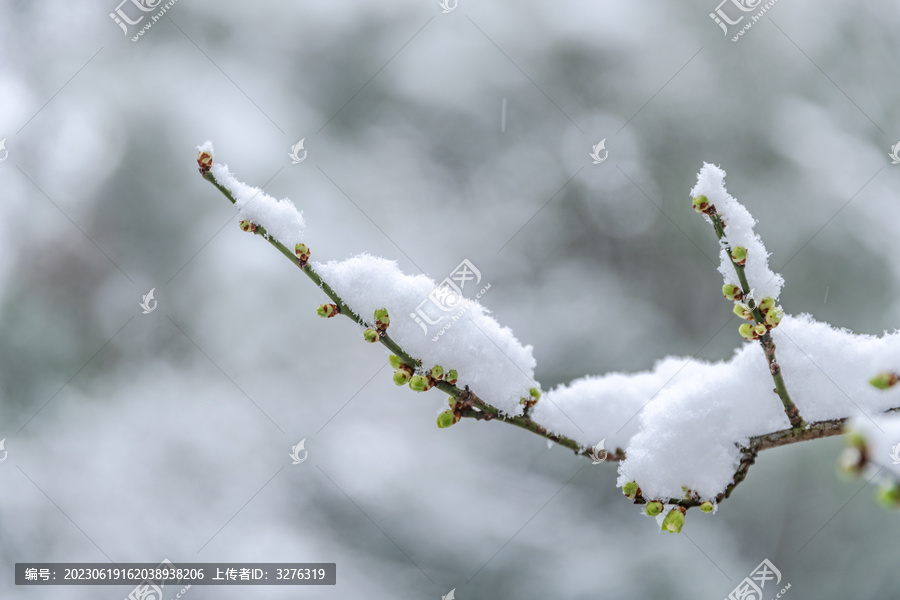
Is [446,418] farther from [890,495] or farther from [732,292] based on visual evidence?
[890,495]

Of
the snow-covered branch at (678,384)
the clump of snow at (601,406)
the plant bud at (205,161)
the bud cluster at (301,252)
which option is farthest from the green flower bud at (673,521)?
the plant bud at (205,161)

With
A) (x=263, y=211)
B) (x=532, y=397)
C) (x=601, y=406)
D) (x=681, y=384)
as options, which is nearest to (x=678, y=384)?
(x=681, y=384)

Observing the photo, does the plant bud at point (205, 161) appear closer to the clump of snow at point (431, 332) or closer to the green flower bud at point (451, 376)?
the clump of snow at point (431, 332)

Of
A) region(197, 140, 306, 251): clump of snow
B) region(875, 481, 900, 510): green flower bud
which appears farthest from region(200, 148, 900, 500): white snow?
region(875, 481, 900, 510): green flower bud

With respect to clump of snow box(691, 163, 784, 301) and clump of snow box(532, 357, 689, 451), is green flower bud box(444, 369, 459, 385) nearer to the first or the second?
clump of snow box(532, 357, 689, 451)

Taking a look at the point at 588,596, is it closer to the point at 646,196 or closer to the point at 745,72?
the point at 646,196

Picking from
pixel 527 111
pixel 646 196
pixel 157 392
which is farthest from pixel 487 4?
pixel 157 392
